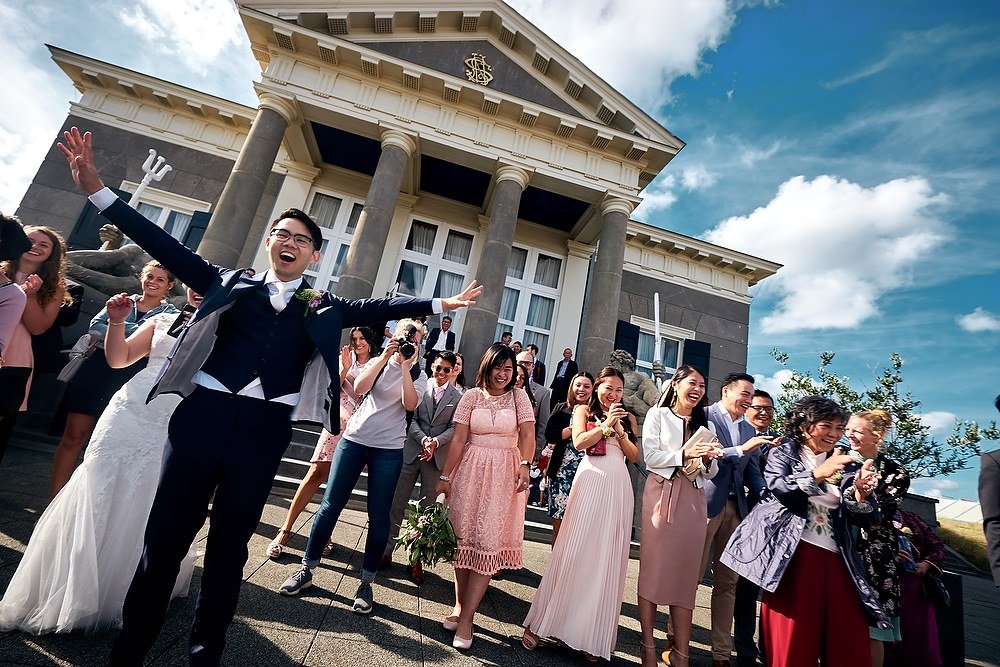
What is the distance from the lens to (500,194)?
38.3 feet

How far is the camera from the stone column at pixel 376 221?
1016 centimetres

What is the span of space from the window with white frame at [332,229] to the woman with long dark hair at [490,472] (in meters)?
10.4

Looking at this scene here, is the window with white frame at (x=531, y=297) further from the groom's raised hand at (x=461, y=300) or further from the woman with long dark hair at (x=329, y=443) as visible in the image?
the groom's raised hand at (x=461, y=300)

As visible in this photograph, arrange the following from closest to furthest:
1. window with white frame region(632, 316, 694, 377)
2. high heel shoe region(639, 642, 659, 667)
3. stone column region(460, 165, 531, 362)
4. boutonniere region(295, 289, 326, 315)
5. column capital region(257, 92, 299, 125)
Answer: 1. boutonniere region(295, 289, 326, 315)
2. high heel shoe region(639, 642, 659, 667)
3. stone column region(460, 165, 531, 362)
4. column capital region(257, 92, 299, 125)
5. window with white frame region(632, 316, 694, 377)

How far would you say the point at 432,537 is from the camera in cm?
323

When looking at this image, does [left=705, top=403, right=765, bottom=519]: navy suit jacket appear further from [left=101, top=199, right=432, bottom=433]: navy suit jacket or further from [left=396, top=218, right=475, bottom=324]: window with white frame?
[left=396, top=218, right=475, bottom=324]: window with white frame

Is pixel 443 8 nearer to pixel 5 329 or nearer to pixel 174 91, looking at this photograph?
pixel 174 91

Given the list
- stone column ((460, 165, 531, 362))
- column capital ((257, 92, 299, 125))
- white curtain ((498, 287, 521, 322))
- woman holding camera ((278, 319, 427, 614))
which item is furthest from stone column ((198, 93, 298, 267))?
woman holding camera ((278, 319, 427, 614))

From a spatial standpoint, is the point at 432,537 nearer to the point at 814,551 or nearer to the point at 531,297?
the point at 814,551

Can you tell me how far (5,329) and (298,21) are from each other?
476 inches

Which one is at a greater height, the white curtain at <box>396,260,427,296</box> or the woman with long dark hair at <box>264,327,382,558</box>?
the white curtain at <box>396,260,427,296</box>

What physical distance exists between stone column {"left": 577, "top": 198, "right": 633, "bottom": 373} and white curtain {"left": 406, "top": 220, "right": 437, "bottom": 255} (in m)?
5.45

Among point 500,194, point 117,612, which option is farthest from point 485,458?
point 500,194

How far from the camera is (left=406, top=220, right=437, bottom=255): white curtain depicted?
45.5ft
